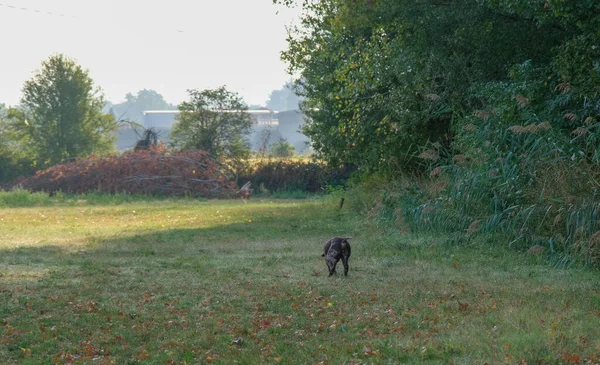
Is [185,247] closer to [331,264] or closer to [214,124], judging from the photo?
[331,264]

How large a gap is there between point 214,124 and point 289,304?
33.6 metres

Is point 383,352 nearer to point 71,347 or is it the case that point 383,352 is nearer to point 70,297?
point 71,347

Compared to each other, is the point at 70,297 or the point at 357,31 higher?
the point at 357,31

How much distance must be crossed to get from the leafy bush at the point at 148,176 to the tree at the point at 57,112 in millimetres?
9197

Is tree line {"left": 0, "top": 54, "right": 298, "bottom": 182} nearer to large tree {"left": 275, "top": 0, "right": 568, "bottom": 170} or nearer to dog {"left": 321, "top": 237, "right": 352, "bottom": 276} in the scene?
large tree {"left": 275, "top": 0, "right": 568, "bottom": 170}

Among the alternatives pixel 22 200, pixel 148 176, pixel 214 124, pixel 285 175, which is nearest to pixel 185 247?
pixel 22 200

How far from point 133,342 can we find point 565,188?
7.36 metres

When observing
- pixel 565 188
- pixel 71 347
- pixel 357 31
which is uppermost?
pixel 357 31

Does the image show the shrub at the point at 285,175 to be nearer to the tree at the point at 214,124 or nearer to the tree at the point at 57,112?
the tree at the point at 214,124

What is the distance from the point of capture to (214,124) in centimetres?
4297

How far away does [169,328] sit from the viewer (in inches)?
344

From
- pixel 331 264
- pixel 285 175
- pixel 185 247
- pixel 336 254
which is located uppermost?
pixel 285 175

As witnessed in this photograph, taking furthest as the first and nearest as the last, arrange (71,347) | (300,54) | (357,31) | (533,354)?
1. (300,54)
2. (357,31)
3. (71,347)
4. (533,354)

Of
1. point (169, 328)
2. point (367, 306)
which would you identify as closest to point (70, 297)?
point (169, 328)
